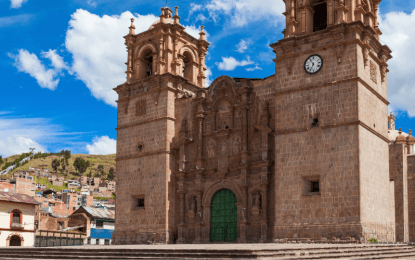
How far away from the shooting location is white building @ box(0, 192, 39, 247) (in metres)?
36.0

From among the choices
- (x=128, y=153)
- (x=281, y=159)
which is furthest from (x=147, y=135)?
(x=281, y=159)

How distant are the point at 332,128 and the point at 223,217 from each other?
7425 mm

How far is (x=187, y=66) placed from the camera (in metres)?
30.5

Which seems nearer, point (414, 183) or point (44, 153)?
point (414, 183)

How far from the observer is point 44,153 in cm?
14625

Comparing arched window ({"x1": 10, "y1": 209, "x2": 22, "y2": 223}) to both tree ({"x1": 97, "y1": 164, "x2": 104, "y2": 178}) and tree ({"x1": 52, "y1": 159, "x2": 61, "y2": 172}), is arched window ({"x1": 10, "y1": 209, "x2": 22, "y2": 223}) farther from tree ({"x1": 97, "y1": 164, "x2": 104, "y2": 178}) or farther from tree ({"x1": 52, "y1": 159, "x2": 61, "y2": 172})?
tree ({"x1": 97, "y1": 164, "x2": 104, "y2": 178})

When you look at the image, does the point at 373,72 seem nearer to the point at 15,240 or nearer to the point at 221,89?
the point at 221,89

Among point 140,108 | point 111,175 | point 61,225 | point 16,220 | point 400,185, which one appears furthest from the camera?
point 111,175

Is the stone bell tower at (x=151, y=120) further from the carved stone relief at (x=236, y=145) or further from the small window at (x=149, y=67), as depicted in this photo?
the carved stone relief at (x=236, y=145)

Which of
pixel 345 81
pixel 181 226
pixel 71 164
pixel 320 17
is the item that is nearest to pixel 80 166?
pixel 71 164

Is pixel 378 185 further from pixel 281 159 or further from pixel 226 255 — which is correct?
pixel 226 255

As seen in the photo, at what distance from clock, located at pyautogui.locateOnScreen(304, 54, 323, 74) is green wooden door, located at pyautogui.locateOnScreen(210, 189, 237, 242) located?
7.31 m

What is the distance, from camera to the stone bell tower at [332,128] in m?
20.4

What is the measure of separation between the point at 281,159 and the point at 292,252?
8.54 metres
